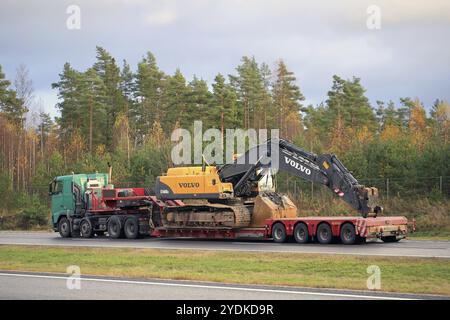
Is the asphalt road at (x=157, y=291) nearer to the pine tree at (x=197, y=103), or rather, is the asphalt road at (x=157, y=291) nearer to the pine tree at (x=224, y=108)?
the pine tree at (x=224, y=108)

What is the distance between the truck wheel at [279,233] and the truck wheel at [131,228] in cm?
748

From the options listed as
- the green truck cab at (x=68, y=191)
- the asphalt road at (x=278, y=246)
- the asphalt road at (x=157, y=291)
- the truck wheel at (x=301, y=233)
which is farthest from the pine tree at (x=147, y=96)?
the asphalt road at (x=157, y=291)

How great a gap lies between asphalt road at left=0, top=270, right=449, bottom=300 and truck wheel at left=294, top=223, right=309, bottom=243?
10.6 metres

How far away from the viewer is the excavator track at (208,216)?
94.2ft

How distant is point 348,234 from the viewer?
2550 centimetres

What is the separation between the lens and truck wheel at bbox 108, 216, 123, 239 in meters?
32.8

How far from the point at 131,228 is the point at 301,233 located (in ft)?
29.9

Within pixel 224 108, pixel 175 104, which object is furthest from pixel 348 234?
pixel 175 104

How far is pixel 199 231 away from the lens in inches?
1185

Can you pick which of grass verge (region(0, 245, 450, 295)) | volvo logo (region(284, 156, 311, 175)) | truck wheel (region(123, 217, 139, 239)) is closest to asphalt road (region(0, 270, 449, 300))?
Answer: grass verge (region(0, 245, 450, 295))

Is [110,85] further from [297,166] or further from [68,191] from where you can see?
[297,166]

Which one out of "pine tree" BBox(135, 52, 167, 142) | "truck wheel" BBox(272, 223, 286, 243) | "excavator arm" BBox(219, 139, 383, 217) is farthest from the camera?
"pine tree" BBox(135, 52, 167, 142)

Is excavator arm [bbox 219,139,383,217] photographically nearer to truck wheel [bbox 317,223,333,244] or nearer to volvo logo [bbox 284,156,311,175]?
volvo logo [bbox 284,156,311,175]
